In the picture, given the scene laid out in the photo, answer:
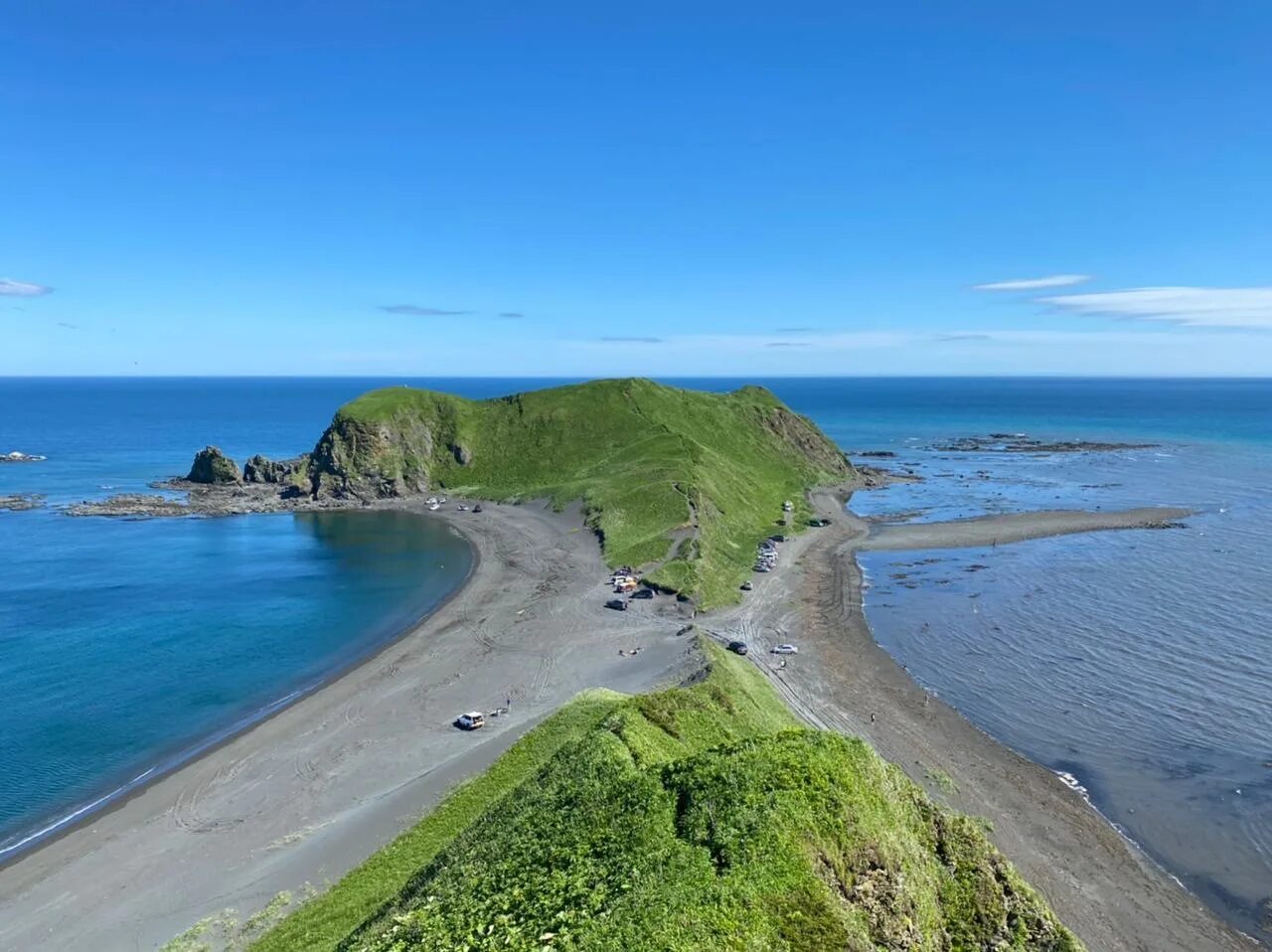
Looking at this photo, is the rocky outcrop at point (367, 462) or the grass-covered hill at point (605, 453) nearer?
the grass-covered hill at point (605, 453)

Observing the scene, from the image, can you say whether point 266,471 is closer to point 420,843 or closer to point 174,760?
point 174,760

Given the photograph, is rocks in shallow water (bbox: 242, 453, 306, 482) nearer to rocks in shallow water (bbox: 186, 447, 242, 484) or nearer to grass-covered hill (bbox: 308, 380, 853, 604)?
rocks in shallow water (bbox: 186, 447, 242, 484)

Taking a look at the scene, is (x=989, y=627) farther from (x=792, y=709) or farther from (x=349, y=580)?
(x=349, y=580)

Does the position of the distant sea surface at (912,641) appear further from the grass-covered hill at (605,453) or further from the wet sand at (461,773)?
the grass-covered hill at (605,453)

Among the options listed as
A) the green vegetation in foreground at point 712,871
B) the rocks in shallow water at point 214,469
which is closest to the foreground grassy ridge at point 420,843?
the green vegetation in foreground at point 712,871

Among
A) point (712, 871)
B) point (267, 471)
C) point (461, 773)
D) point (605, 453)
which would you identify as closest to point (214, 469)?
point (267, 471)

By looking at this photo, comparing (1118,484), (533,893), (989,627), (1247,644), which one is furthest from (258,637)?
(1118,484)
